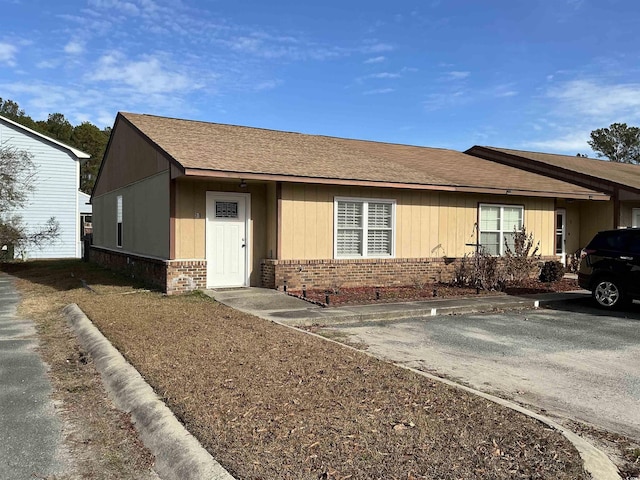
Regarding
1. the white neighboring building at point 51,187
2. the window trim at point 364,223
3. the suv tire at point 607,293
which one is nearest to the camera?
the suv tire at point 607,293

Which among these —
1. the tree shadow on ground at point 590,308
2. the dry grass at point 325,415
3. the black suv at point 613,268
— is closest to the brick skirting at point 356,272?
the tree shadow on ground at point 590,308

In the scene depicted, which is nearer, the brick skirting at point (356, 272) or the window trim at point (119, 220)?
the brick skirting at point (356, 272)

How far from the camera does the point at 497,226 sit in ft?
52.7

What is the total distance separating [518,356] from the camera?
714cm

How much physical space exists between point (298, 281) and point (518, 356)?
6613mm

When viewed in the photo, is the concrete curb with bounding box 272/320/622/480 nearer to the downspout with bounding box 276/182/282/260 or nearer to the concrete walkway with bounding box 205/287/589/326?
the concrete walkway with bounding box 205/287/589/326

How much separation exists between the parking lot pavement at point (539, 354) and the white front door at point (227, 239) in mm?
4867

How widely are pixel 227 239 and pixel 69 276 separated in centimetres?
708

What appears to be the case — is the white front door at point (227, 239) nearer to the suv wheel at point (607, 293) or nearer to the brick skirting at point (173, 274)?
the brick skirting at point (173, 274)

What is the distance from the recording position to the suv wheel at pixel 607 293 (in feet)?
36.5

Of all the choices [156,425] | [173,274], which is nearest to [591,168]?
[173,274]

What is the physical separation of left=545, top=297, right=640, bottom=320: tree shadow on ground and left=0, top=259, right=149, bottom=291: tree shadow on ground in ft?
32.6

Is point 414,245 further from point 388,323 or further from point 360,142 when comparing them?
point 360,142

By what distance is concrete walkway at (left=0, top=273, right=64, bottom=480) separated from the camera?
3.86m
